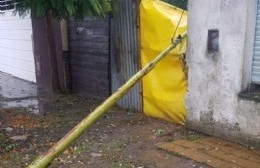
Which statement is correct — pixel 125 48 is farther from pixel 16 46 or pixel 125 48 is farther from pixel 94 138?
pixel 16 46

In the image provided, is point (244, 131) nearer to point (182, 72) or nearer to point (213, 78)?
point (213, 78)

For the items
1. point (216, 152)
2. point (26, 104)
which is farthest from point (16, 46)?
point (216, 152)

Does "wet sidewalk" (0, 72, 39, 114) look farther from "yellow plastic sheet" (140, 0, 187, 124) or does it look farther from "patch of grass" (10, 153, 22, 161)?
"patch of grass" (10, 153, 22, 161)

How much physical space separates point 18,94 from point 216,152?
719 cm

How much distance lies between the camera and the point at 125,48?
26.0 ft

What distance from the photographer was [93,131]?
6.67 meters

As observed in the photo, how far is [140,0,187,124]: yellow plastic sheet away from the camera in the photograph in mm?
6609

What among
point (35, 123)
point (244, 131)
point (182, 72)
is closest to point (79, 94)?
point (35, 123)

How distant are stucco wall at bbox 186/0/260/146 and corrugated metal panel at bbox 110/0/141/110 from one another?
1733 millimetres

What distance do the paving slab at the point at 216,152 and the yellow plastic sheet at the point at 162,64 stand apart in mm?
935

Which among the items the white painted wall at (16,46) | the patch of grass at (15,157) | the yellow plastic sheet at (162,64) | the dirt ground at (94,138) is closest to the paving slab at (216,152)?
the dirt ground at (94,138)

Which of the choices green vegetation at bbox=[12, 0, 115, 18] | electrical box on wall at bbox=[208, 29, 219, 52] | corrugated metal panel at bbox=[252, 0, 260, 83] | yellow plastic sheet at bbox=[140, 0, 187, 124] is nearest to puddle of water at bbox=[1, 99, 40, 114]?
green vegetation at bbox=[12, 0, 115, 18]

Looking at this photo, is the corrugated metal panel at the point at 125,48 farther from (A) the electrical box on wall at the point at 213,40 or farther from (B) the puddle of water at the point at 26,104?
(A) the electrical box on wall at the point at 213,40

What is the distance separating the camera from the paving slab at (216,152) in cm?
484
